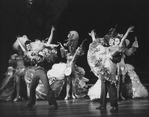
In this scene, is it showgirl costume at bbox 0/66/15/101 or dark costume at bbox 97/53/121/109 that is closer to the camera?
dark costume at bbox 97/53/121/109

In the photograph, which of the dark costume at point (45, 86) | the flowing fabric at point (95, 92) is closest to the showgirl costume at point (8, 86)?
the dark costume at point (45, 86)

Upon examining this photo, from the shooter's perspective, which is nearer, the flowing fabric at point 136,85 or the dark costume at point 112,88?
the dark costume at point 112,88

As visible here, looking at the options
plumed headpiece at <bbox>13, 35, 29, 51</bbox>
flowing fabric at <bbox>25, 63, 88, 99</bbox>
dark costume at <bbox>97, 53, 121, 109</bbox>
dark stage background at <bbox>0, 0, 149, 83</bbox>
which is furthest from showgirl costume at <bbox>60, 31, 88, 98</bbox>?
dark costume at <bbox>97, 53, 121, 109</bbox>

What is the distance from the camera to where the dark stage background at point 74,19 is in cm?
535

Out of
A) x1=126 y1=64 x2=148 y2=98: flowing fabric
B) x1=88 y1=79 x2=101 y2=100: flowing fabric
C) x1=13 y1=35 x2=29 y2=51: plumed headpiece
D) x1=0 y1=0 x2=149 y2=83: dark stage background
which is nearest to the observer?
x1=0 y1=0 x2=149 y2=83: dark stage background

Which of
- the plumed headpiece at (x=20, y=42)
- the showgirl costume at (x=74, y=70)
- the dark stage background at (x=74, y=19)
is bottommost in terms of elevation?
the showgirl costume at (x=74, y=70)

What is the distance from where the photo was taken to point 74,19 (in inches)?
237

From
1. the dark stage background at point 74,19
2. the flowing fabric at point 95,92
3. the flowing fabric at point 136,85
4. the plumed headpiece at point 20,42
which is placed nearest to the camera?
the dark stage background at point 74,19

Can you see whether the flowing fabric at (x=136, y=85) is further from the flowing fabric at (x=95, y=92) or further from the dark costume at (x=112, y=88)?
the dark costume at (x=112, y=88)

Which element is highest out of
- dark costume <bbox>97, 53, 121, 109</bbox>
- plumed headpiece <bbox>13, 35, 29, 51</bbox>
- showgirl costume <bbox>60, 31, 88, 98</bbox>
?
plumed headpiece <bbox>13, 35, 29, 51</bbox>

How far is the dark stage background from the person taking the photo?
5.35 meters

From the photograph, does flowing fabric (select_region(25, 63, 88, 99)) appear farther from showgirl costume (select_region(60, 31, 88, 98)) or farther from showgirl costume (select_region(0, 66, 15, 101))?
showgirl costume (select_region(0, 66, 15, 101))

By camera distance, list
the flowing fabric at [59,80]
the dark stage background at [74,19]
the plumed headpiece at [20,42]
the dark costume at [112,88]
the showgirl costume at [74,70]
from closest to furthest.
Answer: the dark costume at [112,88]
the dark stage background at [74,19]
the plumed headpiece at [20,42]
the showgirl costume at [74,70]
the flowing fabric at [59,80]

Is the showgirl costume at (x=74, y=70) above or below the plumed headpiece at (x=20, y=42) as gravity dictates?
below
